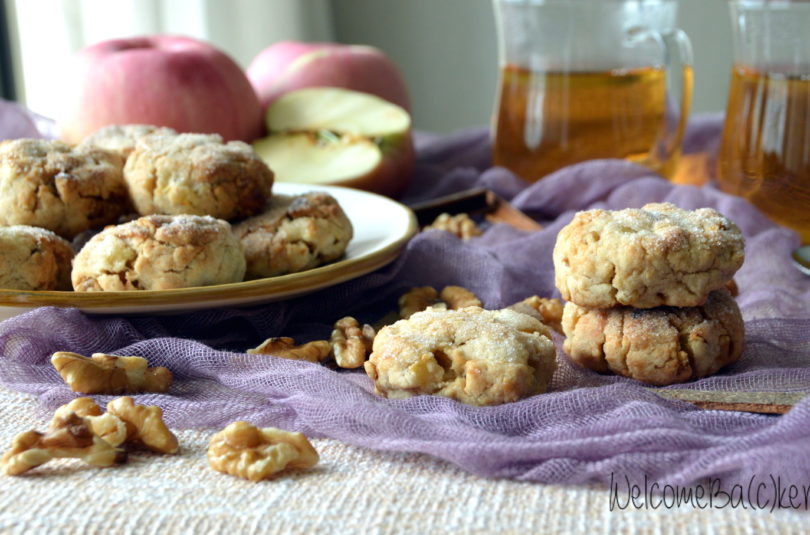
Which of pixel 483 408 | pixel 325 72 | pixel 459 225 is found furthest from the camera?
pixel 325 72

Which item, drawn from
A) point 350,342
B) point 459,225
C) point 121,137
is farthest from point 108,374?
point 459,225

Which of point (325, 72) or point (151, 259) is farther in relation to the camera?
point (325, 72)

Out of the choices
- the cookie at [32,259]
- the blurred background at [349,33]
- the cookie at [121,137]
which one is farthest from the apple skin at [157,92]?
the blurred background at [349,33]

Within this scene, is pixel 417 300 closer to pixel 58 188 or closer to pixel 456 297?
pixel 456 297

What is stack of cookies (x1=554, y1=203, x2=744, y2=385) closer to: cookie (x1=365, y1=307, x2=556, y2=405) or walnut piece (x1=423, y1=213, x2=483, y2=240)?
cookie (x1=365, y1=307, x2=556, y2=405)

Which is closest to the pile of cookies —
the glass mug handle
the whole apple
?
the glass mug handle

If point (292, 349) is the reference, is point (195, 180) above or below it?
above

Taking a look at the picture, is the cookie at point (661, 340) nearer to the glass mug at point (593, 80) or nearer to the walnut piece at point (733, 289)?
the walnut piece at point (733, 289)
